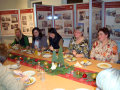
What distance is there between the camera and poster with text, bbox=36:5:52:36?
4262 millimetres

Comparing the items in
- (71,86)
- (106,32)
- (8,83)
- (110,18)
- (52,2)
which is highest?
(52,2)

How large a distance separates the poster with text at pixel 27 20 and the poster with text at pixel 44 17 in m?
0.73

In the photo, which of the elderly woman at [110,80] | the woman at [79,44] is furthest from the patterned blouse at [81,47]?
the elderly woman at [110,80]

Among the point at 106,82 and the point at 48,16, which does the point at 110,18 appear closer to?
the point at 48,16

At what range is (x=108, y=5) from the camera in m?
3.83

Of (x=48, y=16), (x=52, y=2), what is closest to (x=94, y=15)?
(x=48, y=16)

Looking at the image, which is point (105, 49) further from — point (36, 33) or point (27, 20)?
point (27, 20)

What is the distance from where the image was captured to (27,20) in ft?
17.1

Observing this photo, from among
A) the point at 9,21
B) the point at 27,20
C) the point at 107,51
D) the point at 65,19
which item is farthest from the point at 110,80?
the point at 9,21

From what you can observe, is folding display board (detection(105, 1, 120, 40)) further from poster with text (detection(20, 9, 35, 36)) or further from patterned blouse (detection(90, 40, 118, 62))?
poster with text (detection(20, 9, 35, 36))

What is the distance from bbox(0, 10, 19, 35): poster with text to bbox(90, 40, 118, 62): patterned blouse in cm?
380

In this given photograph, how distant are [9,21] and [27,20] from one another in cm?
92

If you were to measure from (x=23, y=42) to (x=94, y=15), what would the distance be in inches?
96.9

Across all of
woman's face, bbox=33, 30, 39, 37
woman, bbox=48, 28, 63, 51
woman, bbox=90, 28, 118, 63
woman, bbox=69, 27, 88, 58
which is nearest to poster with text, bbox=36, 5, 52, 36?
woman's face, bbox=33, 30, 39, 37
